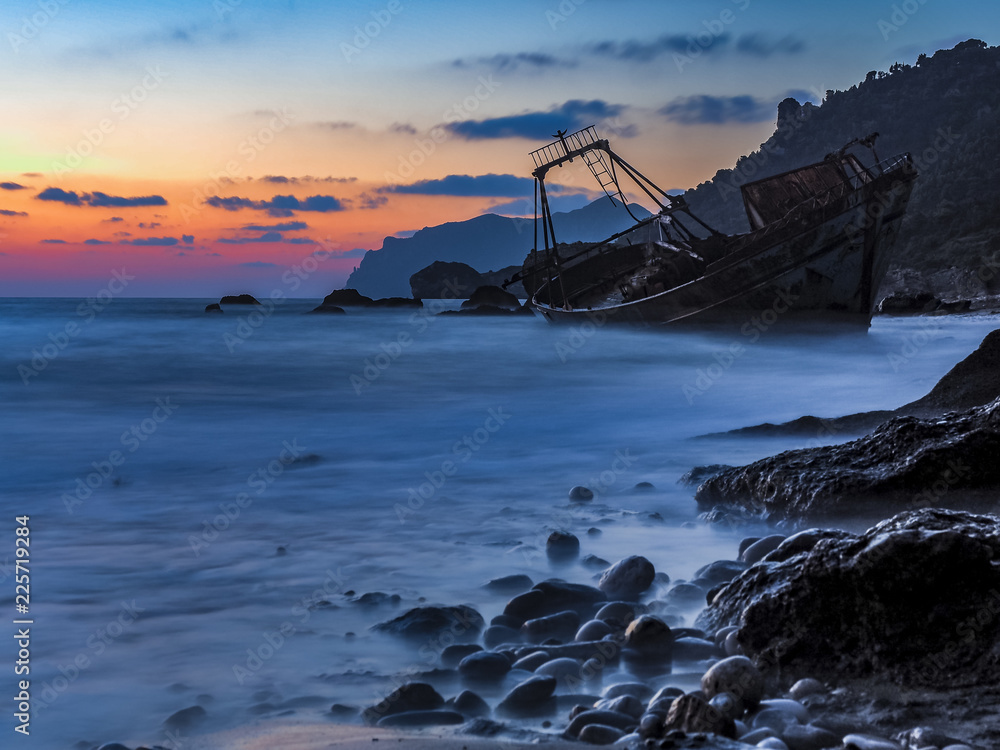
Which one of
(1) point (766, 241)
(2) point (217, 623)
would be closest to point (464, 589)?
(2) point (217, 623)

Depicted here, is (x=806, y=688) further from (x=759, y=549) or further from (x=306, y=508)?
(x=306, y=508)

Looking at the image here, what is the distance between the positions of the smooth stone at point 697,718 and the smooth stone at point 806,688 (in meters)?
0.45

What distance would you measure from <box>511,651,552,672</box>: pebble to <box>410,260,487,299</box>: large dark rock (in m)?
105

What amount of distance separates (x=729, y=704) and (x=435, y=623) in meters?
1.65

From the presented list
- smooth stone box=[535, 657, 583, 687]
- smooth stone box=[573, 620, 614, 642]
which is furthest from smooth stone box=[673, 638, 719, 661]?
smooth stone box=[535, 657, 583, 687]

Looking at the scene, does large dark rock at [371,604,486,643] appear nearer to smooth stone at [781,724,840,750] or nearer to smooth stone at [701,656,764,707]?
smooth stone at [701,656,764,707]

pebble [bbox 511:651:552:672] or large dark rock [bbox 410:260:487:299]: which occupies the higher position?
large dark rock [bbox 410:260:487:299]

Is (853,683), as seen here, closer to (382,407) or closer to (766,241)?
(382,407)

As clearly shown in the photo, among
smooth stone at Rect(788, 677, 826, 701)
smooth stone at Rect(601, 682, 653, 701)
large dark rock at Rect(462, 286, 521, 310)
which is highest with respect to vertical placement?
large dark rock at Rect(462, 286, 521, 310)

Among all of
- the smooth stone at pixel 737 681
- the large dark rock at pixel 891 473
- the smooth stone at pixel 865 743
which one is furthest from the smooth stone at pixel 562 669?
the large dark rock at pixel 891 473

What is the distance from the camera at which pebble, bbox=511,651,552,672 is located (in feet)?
11.1

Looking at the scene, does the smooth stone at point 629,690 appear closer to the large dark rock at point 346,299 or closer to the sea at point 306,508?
the sea at point 306,508

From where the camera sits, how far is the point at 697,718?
2.59 metres

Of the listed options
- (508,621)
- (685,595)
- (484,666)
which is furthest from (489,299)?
(484,666)
